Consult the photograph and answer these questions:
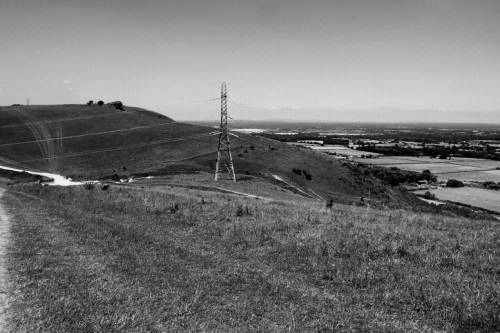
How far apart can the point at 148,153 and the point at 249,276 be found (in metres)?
77.3

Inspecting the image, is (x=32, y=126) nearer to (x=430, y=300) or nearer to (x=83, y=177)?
(x=83, y=177)

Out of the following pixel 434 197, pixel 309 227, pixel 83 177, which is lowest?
pixel 434 197

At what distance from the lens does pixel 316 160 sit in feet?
284

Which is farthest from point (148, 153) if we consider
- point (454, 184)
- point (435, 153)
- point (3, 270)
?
point (435, 153)

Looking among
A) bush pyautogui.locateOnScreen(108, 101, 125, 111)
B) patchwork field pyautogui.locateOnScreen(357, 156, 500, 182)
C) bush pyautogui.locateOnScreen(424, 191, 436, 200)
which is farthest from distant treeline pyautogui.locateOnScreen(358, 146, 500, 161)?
bush pyautogui.locateOnScreen(108, 101, 125, 111)

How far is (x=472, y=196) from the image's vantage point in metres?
87.4

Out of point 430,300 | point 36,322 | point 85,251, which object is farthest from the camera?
point 85,251

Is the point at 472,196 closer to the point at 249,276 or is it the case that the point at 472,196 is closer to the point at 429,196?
the point at 429,196

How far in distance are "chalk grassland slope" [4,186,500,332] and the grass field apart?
69.4 meters

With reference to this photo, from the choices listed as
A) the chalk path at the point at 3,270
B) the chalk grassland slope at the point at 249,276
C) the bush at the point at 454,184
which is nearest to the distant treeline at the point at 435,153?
the bush at the point at 454,184

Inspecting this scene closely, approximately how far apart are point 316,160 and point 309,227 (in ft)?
230

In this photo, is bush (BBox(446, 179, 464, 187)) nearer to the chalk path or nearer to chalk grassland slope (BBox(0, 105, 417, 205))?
chalk grassland slope (BBox(0, 105, 417, 205))

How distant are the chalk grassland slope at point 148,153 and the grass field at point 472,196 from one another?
13690 millimetres

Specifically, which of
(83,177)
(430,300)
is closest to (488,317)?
(430,300)
